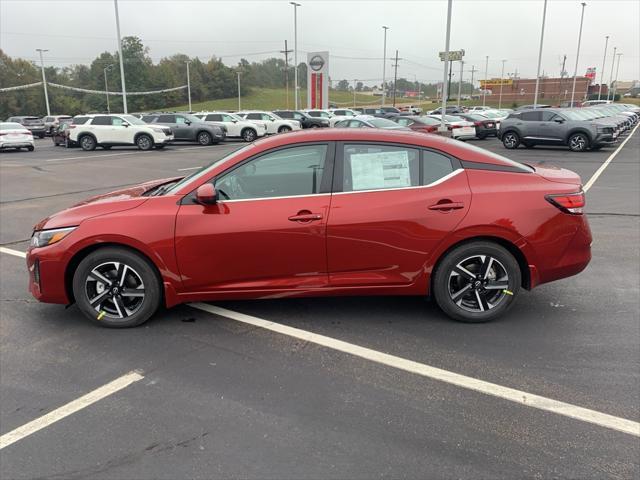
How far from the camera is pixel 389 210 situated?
4.05 metres

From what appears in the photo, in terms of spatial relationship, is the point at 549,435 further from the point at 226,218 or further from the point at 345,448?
the point at 226,218

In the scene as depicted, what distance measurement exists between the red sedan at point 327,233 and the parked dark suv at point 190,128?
25550 mm

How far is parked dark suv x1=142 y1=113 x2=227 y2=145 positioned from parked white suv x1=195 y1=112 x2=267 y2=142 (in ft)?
3.49

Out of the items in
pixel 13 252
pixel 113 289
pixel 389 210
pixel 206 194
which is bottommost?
pixel 13 252

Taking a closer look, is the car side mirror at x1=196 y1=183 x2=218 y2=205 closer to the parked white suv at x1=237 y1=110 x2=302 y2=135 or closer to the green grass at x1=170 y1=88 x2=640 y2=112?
the parked white suv at x1=237 y1=110 x2=302 y2=135

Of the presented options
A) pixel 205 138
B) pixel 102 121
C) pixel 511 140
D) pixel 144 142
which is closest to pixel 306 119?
pixel 205 138

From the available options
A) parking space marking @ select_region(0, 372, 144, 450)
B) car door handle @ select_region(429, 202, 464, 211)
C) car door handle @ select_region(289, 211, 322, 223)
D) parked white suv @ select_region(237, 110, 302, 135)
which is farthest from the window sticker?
parked white suv @ select_region(237, 110, 302, 135)

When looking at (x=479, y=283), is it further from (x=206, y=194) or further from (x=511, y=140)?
(x=511, y=140)

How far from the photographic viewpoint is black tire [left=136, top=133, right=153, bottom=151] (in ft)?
82.2

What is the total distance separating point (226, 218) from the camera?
4.05m

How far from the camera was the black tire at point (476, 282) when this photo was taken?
4141 millimetres

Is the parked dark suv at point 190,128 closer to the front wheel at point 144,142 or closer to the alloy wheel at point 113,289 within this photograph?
the front wheel at point 144,142

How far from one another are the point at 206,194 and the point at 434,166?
1826 mm

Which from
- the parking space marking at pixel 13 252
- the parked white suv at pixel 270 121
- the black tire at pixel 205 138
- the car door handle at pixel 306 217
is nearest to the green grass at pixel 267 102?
the parked white suv at pixel 270 121
